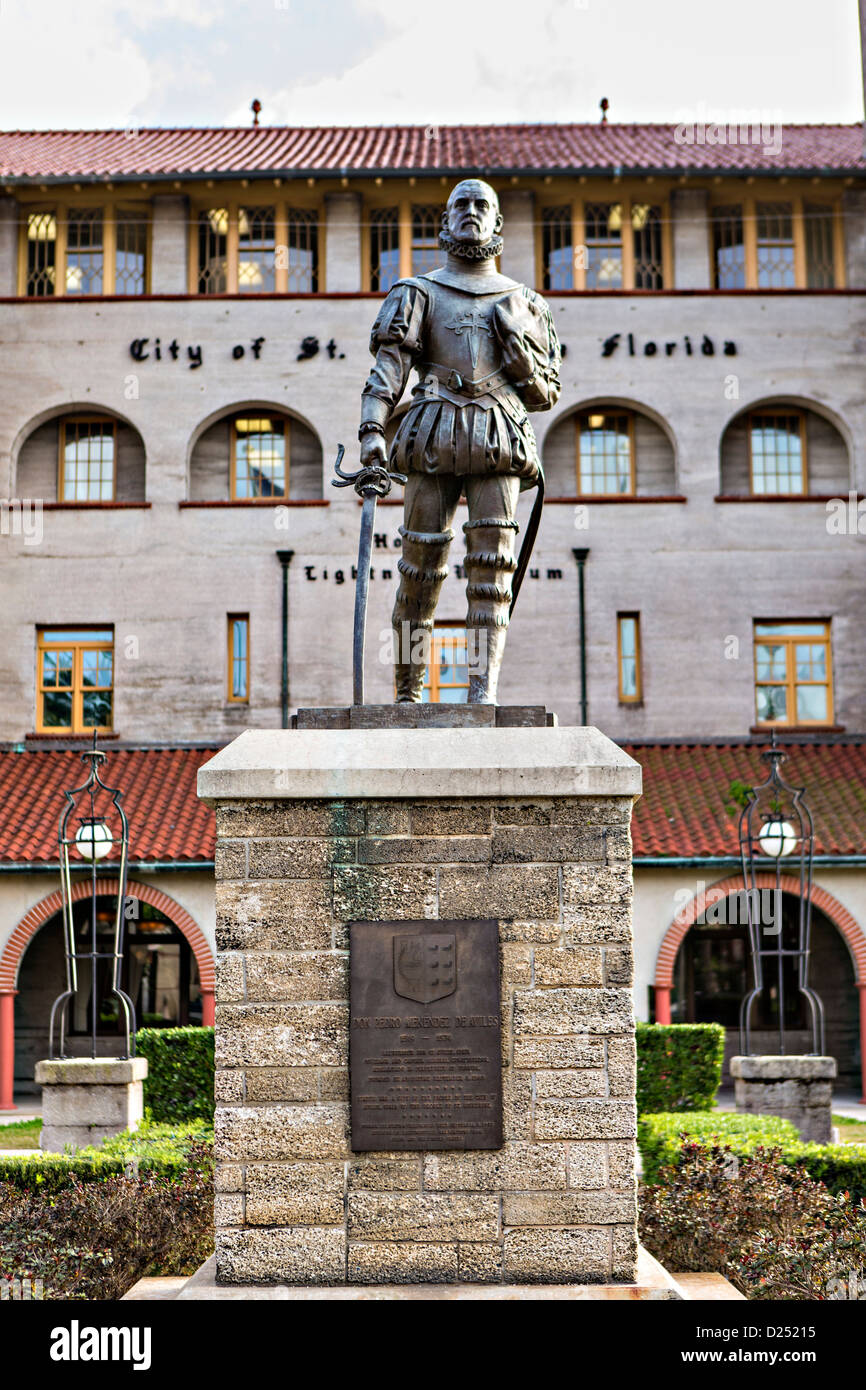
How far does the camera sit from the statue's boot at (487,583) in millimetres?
7172

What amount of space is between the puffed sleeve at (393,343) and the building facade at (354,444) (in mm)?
16939

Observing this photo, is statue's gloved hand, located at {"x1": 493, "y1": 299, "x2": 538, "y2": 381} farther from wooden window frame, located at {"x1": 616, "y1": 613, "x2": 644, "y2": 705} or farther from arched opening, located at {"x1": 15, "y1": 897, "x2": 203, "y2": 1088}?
wooden window frame, located at {"x1": 616, "y1": 613, "x2": 644, "y2": 705}

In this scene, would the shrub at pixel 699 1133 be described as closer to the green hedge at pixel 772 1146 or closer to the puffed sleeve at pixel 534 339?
the green hedge at pixel 772 1146

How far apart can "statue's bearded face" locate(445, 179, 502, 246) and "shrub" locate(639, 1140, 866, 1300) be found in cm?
515

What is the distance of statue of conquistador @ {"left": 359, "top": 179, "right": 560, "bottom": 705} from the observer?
715 centimetres

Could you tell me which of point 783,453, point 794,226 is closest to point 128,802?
point 783,453

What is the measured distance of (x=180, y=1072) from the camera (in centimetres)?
1625

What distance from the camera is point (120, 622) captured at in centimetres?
2511

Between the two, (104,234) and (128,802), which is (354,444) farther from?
(128,802)

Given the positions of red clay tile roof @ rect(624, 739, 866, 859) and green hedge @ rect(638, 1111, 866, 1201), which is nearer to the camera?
green hedge @ rect(638, 1111, 866, 1201)

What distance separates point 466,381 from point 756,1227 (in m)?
4.81

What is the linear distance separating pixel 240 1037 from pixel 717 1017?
18903 mm

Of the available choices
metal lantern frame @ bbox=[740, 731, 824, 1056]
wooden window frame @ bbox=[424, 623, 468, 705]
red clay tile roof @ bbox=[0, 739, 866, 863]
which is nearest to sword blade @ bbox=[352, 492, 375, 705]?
metal lantern frame @ bbox=[740, 731, 824, 1056]

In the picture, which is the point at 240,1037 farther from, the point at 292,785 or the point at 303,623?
the point at 303,623
